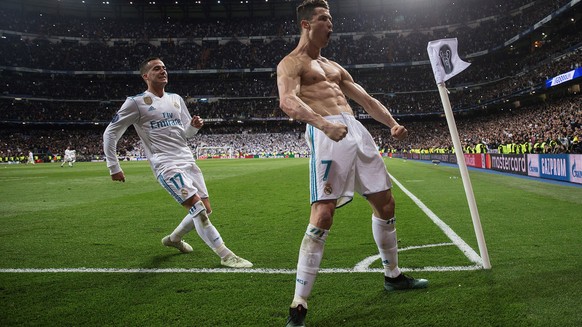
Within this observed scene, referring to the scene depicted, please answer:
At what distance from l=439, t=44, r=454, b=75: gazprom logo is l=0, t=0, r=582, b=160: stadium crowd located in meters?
54.8

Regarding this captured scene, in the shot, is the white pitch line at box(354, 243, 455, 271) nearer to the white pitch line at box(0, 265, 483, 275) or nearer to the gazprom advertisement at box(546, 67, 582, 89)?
the white pitch line at box(0, 265, 483, 275)

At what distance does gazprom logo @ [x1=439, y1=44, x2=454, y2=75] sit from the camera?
14.4 ft

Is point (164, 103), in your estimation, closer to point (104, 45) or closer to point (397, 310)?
point (397, 310)

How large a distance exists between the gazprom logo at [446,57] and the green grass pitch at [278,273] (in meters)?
2.10

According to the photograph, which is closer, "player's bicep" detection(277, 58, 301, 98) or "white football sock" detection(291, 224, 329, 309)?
"white football sock" detection(291, 224, 329, 309)

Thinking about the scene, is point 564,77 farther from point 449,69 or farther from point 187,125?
point 187,125

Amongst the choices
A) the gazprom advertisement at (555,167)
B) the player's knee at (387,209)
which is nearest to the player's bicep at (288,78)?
the player's knee at (387,209)

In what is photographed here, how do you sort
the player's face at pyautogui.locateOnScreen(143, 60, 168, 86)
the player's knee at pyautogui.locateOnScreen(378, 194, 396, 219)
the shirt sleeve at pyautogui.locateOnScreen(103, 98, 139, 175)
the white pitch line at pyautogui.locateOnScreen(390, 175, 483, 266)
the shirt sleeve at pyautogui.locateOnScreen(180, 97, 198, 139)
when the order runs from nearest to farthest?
the player's knee at pyautogui.locateOnScreen(378, 194, 396, 219), the white pitch line at pyautogui.locateOnScreen(390, 175, 483, 266), the shirt sleeve at pyautogui.locateOnScreen(103, 98, 139, 175), the player's face at pyautogui.locateOnScreen(143, 60, 168, 86), the shirt sleeve at pyautogui.locateOnScreen(180, 97, 198, 139)

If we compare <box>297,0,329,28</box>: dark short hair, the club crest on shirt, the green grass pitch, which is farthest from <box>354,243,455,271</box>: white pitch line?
<box>297,0,329,28</box>: dark short hair

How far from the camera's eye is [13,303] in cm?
358

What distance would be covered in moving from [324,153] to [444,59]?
204cm

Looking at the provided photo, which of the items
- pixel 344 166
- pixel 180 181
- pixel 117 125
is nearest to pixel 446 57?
pixel 344 166

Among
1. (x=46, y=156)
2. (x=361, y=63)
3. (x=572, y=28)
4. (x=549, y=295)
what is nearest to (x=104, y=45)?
(x=46, y=156)

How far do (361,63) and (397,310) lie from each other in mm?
71608
